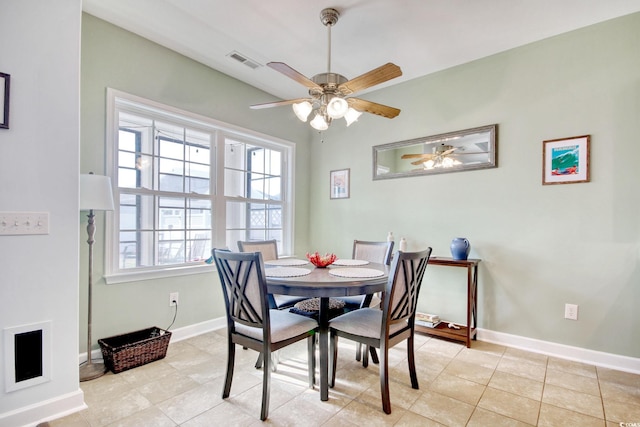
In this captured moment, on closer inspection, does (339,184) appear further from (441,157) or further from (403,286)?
(403,286)

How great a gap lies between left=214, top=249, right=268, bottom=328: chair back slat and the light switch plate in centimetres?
96

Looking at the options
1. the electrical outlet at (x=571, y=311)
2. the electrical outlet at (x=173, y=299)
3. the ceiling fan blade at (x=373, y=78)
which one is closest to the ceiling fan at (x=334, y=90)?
the ceiling fan blade at (x=373, y=78)

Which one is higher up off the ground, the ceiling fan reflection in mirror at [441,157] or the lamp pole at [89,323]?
the ceiling fan reflection in mirror at [441,157]

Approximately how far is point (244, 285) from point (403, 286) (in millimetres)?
965

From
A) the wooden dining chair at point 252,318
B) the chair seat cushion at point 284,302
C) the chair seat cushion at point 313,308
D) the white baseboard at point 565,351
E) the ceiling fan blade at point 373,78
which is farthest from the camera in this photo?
the chair seat cushion at point 284,302

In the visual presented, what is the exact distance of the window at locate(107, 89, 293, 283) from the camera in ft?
9.05

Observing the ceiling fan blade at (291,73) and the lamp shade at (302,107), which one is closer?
the ceiling fan blade at (291,73)

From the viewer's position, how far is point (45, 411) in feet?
5.79

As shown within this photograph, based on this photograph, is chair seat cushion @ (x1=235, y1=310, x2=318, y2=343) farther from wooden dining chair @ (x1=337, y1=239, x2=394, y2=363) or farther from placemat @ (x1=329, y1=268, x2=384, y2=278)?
wooden dining chair @ (x1=337, y1=239, x2=394, y2=363)

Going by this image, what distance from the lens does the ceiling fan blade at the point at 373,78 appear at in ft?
6.32

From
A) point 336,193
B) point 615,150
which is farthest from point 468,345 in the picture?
point 336,193

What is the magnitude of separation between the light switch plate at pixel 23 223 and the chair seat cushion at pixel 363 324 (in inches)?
71.4

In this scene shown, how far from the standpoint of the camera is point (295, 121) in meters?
4.30

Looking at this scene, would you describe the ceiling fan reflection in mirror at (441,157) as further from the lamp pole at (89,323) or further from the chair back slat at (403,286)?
the lamp pole at (89,323)
